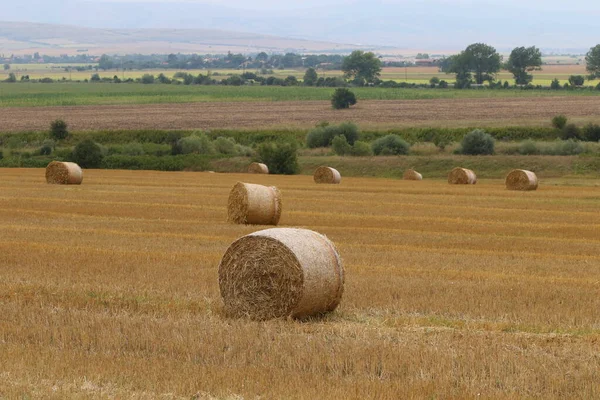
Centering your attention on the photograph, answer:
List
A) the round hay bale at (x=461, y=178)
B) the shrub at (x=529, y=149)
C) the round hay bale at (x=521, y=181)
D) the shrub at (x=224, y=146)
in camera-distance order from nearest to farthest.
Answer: the round hay bale at (x=521, y=181), the round hay bale at (x=461, y=178), the shrub at (x=529, y=149), the shrub at (x=224, y=146)

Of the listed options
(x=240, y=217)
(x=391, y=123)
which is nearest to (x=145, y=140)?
(x=391, y=123)

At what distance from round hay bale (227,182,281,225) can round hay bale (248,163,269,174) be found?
93.1 ft

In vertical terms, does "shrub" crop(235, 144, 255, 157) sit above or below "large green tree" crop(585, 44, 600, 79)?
below

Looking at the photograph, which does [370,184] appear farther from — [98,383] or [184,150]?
[98,383]

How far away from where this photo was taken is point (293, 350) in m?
11.3

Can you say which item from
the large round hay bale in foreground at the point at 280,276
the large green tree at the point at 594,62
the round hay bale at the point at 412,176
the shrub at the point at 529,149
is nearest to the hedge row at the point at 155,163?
the round hay bale at the point at 412,176

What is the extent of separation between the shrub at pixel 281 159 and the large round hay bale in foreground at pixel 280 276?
43.1m

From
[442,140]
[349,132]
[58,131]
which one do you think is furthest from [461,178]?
[58,131]

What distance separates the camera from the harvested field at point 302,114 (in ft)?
289

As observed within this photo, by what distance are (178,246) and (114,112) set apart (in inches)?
3461

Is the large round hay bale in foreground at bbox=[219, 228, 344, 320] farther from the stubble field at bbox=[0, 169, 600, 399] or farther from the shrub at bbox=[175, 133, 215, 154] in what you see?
the shrub at bbox=[175, 133, 215, 154]

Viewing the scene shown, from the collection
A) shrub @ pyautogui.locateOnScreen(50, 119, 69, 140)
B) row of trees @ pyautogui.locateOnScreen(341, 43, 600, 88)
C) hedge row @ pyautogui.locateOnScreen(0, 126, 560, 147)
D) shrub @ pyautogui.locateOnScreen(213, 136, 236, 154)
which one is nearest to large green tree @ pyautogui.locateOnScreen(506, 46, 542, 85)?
row of trees @ pyautogui.locateOnScreen(341, 43, 600, 88)

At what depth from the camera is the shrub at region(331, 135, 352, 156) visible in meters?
65.5

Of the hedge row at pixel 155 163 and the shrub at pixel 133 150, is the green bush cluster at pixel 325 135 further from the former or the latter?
the shrub at pixel 133 150
